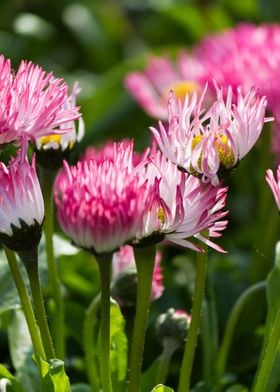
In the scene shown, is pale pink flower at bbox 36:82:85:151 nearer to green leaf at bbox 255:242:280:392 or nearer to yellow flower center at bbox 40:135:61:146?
yellow flower center at bbox 40:135:61:146

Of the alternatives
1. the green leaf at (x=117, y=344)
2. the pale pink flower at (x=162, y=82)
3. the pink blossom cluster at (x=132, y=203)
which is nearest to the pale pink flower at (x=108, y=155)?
the pink blossom cluster at (x=132, y=203)

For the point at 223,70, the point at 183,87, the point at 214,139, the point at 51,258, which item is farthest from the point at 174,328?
the point at 183,87

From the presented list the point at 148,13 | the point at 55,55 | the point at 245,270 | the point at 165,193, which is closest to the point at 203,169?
the point at 165,193

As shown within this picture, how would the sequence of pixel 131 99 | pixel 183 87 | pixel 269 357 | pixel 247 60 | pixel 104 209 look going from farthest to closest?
pixel 131 99, pixel 183 87, pixel 247 60, pixel 269 357, pixel 104 209

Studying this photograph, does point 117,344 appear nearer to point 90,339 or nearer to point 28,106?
point 90,339

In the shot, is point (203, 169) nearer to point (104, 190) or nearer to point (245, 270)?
point (104, 190)

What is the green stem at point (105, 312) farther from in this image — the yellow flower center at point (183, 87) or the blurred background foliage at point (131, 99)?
the yellow flower center at point (183, 87)

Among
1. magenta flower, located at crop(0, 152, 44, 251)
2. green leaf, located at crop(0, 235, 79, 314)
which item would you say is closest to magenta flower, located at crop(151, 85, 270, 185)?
magenta flower, located at crop(0, 152, 44, 251)

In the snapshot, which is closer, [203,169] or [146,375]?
[203,169]
